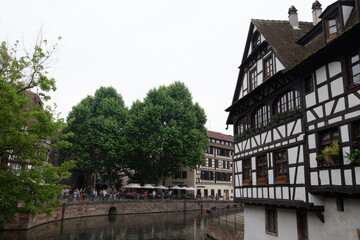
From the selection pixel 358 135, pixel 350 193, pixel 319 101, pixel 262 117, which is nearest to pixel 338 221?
pixel 350 193

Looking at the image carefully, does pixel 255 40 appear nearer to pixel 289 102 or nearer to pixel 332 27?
pixel 289 102

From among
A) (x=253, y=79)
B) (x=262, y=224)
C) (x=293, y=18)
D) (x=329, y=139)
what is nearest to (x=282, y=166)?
(x=329, y=139)

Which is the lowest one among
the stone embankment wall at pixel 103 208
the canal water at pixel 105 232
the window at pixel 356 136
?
the canal water at pixel 105 232

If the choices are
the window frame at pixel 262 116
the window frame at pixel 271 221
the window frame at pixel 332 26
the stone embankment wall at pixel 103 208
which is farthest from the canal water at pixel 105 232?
the window frame at pixel 332 26

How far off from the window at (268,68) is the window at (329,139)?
5392 millimetres

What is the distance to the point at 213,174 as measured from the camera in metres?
58.8

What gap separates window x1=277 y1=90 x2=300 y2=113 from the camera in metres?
14.7

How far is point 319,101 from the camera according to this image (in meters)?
12.9

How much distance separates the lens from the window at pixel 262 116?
17.2 meters

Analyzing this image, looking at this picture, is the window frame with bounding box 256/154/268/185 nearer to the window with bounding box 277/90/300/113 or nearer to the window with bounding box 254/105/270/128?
the window with bounding box 254/105/270/128

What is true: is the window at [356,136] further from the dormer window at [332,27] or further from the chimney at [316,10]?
the chimney at [316,10]

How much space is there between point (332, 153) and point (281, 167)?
13.6ft

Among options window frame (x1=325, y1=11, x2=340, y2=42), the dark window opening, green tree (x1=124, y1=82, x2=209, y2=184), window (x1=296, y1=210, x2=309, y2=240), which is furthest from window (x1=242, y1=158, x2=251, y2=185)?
green tree (x1=124, y1=82, x2=209, y2=184)

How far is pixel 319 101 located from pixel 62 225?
86.7 ft
